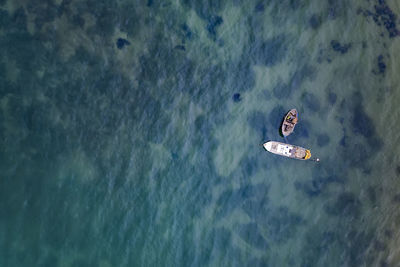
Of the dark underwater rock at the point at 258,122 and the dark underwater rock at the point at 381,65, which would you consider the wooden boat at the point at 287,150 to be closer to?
the dark underwater rock at the point at 258,122

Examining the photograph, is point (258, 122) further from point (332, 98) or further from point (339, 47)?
point (339, 47)

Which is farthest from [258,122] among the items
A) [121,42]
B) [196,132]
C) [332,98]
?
[121,42]

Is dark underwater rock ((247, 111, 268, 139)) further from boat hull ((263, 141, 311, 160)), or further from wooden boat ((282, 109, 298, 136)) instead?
wooden boat ((282, 109, 298, 136))

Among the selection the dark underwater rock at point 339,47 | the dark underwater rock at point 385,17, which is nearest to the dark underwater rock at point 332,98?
the dark underwater rock at point 339,47

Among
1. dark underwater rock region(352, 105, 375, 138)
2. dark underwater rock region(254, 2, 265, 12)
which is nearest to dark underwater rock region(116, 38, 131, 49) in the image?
dark underwater rock region(254, 2, 265, 12)

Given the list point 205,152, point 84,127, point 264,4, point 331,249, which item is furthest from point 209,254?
point 264,4

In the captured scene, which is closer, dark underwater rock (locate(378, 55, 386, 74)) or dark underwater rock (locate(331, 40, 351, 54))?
dark underwater rock (locate(331, 40, 351, 54))

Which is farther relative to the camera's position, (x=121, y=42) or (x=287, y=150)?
(x=287, y=150)

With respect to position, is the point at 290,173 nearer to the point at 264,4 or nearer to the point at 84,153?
the point at 264,4
